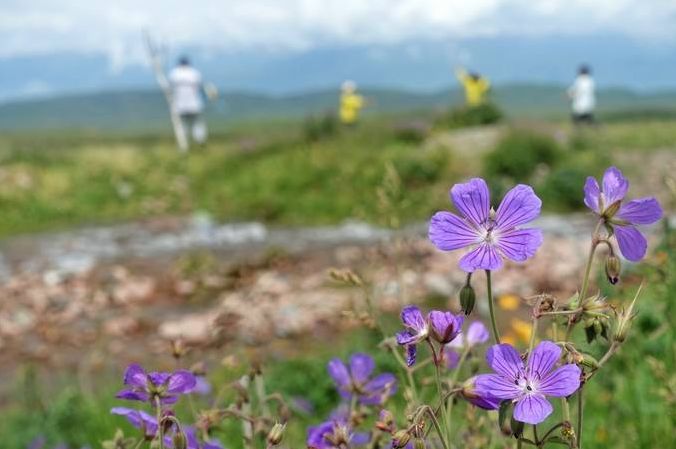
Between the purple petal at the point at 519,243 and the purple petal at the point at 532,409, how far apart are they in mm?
166

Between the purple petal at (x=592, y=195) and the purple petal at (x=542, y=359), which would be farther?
the purple petal at (x=592, y=195)

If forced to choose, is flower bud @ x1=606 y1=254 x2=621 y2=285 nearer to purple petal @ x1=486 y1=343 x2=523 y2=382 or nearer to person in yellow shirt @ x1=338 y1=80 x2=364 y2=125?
purple petal @ x1=486 y1=343 x2=523 y2=382

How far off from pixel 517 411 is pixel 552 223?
35.8ft

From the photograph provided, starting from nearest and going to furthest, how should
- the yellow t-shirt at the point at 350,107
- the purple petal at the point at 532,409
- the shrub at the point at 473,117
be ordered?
the purple petal at the point at 532,409, the shrub at the point at 473,117, the yellow t-shirt at the point at 350,107

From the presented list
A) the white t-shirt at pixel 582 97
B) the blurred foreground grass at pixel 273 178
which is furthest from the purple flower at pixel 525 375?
the white t-shirt at pixel 582 97

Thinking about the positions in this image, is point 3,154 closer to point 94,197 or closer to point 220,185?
point 94,197

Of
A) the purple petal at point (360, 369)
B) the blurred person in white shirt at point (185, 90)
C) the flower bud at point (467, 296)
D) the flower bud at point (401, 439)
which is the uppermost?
the flower bud at point (467, 296)

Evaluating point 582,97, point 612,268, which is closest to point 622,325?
point 612,268

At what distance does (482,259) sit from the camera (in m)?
1.08

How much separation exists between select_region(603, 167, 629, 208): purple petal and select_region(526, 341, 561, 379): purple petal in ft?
0.79

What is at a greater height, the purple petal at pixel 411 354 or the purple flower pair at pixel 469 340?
the purple petal at pixel 411 354

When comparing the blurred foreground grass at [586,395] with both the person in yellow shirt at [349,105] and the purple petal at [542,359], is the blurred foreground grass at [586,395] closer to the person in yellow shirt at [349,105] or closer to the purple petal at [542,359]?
the purple petal at [542,359]

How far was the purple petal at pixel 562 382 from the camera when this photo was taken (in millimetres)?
1021

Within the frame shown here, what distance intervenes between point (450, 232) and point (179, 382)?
0.50 metres
